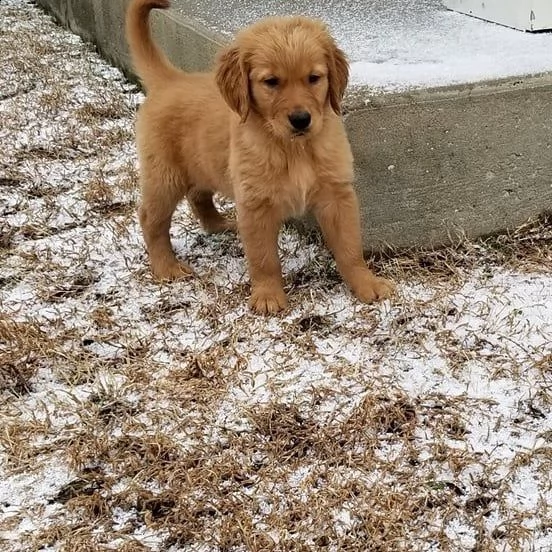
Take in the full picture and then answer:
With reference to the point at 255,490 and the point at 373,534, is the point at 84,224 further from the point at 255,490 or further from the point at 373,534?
the point at 373,534

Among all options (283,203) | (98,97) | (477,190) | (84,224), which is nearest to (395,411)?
(283,203)

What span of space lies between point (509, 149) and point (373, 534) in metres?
1.83

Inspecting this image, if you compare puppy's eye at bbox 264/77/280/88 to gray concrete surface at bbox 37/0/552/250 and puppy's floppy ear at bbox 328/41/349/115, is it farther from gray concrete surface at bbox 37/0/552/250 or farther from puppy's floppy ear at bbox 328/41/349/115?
gray concrete surface at bbox 37/0/552/250

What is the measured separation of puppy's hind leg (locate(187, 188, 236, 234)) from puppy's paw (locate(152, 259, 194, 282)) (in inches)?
13.7

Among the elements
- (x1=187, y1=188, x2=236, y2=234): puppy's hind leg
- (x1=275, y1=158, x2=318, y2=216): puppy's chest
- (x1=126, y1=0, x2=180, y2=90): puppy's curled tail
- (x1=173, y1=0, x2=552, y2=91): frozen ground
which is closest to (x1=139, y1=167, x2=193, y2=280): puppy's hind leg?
(x1=187, y1=188, x2=236, y2=234): puppy's hind leg

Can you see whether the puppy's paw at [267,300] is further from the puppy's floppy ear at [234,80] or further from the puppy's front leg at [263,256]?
the puppy's floppy ear at [234,80]

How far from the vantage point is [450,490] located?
6.89ft

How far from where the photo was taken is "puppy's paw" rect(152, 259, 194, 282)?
130 inches

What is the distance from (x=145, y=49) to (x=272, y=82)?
805 millimetres

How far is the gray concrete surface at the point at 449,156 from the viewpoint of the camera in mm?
3137

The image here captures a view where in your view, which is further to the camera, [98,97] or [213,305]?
[98,97]

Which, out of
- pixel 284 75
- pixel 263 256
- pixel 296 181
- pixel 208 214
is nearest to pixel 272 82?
pixel 284 75

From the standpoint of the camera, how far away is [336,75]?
2.71m

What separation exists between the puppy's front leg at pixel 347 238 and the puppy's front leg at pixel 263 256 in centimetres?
17
